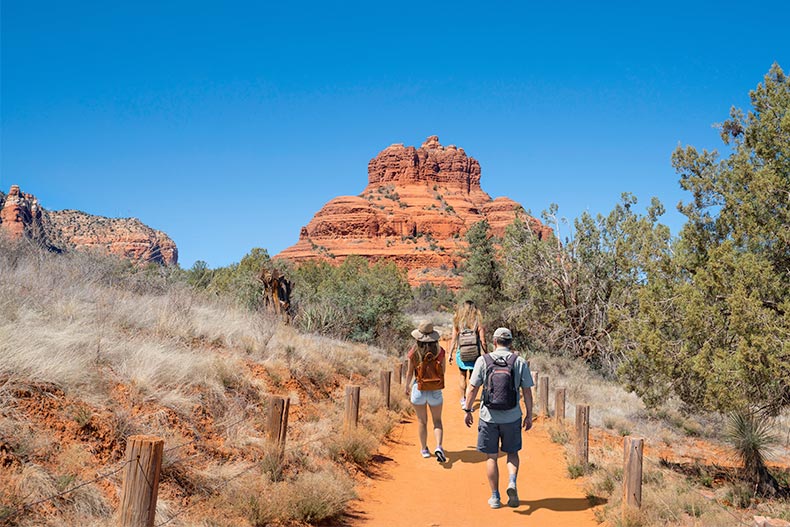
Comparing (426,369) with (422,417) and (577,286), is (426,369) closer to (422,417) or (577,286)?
(422,417)

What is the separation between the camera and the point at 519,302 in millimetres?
23594

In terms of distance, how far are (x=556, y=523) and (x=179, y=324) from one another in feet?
24.0

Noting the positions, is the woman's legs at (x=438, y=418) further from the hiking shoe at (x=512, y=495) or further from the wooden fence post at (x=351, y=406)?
the hiking shoe at (x=512, y=495)

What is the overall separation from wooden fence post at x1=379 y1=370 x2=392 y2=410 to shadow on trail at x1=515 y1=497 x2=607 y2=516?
16.1ft

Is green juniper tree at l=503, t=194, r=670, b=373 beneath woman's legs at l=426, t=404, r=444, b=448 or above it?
above

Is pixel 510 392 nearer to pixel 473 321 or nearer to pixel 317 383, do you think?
pixel 473 321

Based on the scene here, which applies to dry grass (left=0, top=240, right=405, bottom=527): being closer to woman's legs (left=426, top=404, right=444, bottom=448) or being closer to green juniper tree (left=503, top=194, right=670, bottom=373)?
woman's legs (left=426, top=404, right=444, bottom=448)

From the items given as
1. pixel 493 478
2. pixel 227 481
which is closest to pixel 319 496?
pixel 227 481

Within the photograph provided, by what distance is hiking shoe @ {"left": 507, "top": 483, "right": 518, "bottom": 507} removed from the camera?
6.77 m

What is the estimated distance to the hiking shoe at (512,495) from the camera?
6.77m

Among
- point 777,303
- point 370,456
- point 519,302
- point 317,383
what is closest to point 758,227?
point 777,303

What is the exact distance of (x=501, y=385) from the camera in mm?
6469

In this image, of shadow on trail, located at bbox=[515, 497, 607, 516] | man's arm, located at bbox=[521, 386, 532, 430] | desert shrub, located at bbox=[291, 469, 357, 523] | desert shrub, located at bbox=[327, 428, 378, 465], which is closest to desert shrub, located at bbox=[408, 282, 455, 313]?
desert shrub, located at bbox=[327, 428, 378, 465]

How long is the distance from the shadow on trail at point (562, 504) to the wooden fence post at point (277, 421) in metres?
3.05
